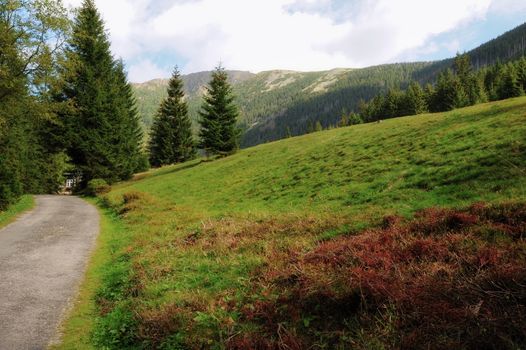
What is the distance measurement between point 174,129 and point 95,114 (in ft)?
71.3

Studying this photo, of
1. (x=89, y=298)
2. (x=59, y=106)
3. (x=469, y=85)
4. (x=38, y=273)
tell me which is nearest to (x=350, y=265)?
(x=89, y=298)

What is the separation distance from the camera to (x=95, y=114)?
46.7m

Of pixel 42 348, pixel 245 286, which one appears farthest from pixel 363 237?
pixel 42 348

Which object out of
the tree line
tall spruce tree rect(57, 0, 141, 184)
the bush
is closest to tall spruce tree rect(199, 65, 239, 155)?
tall spruce tree rect(57, 0, 141, 184)

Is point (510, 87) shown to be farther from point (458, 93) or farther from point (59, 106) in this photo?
point (59, 106)

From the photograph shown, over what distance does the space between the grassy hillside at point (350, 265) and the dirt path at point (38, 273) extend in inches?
32.2

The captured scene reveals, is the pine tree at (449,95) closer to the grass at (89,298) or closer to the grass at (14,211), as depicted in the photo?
the grass at (89,298)

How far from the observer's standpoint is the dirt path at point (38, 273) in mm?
8501

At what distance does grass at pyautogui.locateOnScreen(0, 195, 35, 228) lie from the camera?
920 inches

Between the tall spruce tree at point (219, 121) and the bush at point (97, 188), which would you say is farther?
the tall spruce tree at point (219, 121)

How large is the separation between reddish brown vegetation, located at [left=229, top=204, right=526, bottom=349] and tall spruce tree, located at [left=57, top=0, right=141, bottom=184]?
143 feet

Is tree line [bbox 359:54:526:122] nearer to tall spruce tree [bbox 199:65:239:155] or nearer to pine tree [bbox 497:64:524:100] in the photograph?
pine tree [bbox 497:64:524:100]

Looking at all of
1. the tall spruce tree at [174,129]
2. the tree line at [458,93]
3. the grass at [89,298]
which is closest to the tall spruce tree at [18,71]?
the grass at [89,298]

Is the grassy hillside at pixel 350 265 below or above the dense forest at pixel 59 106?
below
